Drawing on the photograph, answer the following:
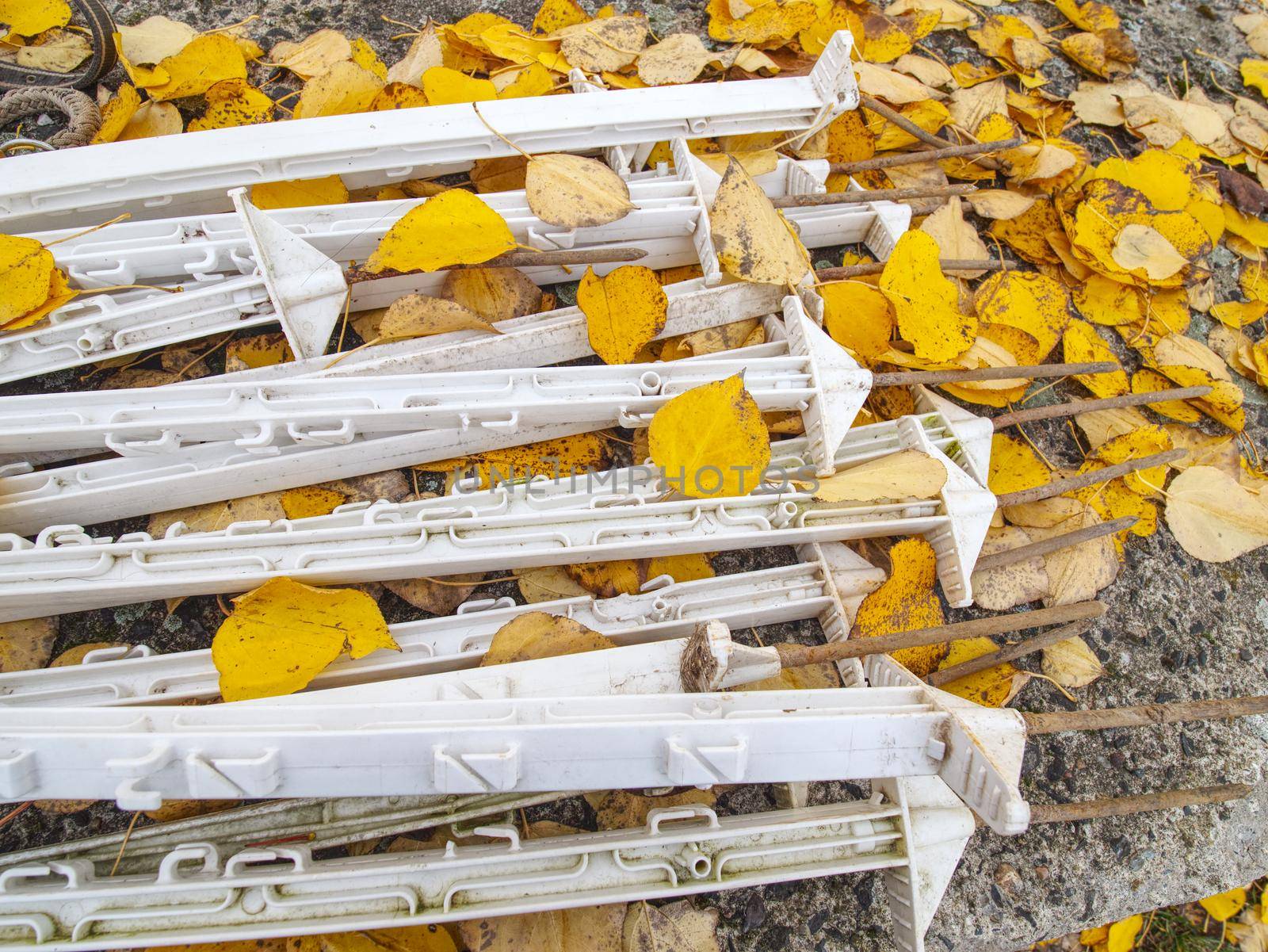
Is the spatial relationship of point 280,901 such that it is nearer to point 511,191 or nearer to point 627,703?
point 627,703

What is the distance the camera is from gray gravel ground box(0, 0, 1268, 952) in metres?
1.74

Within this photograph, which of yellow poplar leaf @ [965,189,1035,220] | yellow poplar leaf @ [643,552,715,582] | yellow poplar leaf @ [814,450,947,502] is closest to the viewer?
yellow poplar leaf @ [814,450,947,502]

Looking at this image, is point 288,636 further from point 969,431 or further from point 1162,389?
point 1162,389

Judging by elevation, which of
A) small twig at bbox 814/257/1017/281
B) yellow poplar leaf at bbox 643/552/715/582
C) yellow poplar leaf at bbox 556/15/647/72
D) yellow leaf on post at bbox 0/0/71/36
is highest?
yellow leaf on post at bbox 0/0/71/36

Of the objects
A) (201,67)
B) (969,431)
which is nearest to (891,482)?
(969,431)

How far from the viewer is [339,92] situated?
6.90 ft

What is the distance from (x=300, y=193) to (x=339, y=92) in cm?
39

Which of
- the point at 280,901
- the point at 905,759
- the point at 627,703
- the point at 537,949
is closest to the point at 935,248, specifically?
the point at 905,759

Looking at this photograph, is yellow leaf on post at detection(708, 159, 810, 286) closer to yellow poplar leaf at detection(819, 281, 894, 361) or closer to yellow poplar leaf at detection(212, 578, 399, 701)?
yellow poplar leaf at detection(819, 281, 894, 361)

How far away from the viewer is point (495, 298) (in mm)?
1938

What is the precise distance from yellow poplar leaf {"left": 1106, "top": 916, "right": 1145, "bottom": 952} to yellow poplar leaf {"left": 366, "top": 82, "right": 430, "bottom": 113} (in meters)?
3.13

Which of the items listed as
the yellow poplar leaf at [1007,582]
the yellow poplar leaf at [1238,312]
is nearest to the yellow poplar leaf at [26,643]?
the yellow poplar leaf at [1007,582]

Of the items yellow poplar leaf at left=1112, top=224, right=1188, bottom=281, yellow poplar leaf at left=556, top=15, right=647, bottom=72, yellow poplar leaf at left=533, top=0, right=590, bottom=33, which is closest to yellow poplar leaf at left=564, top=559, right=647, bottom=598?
yellow poplar leaf at left=556, top=15, right=647, bottom=72

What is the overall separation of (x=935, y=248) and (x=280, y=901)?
212 cm
